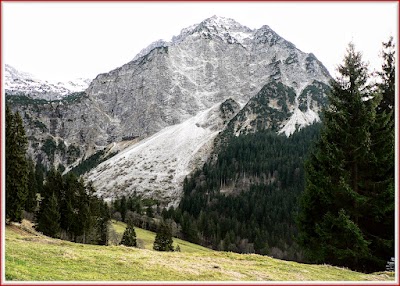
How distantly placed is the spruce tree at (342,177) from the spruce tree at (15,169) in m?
35.2

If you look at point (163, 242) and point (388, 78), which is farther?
point (163, 242)

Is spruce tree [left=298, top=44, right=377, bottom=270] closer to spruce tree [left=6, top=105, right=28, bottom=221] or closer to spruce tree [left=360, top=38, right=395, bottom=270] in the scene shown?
spruce tree [left=360, top=38, right=395, bottom=270]

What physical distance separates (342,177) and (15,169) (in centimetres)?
4111

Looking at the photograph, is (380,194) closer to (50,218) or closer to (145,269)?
(145,269)

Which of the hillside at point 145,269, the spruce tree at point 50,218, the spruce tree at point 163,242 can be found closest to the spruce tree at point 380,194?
the hillside at point 145,269

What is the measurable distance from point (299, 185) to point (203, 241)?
72.1 metres

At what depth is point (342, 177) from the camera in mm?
26703

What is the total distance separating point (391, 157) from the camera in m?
27.0

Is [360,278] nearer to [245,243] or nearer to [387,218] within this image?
[387,218]

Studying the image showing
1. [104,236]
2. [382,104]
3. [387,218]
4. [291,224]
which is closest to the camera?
[387,218]

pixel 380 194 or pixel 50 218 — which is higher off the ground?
pixel 380 194

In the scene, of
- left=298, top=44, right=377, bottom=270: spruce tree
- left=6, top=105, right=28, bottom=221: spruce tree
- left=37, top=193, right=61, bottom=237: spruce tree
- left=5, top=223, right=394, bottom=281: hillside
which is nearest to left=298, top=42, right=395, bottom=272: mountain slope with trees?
left=298, top=44, right=377, bottom=270: spruce tree

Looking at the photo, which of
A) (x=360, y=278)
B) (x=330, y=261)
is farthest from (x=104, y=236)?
(x=360, y=278)

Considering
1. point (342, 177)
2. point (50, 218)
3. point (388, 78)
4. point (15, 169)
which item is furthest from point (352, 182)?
point (50, 218)
